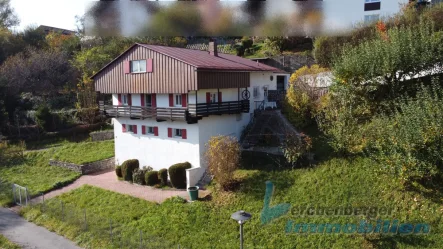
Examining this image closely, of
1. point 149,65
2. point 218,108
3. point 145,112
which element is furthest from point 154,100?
point 218,108

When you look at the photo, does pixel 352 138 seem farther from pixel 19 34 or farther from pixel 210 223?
pixel 19 34

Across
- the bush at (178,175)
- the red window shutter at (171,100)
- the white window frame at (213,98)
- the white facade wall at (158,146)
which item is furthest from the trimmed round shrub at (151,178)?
the white window frame at (213,98)

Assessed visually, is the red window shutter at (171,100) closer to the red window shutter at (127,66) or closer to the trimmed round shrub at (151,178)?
the red window shutter at (127,66)

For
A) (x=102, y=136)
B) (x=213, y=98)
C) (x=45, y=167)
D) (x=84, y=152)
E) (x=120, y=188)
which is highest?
(x=213, y=98)

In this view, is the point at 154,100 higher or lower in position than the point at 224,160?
higher

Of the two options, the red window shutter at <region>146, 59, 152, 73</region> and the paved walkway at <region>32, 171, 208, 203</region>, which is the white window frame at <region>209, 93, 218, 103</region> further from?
the paved walkway at <region>32, 171, 208, 203</region>

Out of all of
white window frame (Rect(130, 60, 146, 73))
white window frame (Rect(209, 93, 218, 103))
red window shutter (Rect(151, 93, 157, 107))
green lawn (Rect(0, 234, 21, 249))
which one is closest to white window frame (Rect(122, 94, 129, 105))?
white window frame (Rect(130, 60, 146, 73))

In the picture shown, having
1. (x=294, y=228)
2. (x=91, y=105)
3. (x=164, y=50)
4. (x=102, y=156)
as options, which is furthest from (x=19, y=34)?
(x=294, y=228)

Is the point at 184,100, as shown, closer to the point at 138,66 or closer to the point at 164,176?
the point at 138,66
